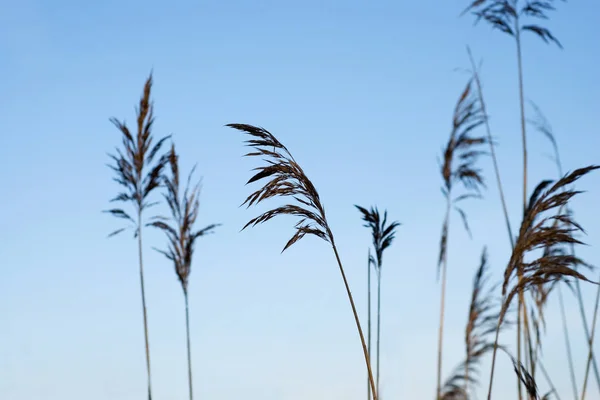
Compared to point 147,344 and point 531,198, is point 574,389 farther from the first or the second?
point 147,344

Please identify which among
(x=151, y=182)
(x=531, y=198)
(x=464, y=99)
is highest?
(x=464, y=99)

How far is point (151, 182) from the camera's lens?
23.7 ft

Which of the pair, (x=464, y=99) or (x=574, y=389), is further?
(x=464, y=99)

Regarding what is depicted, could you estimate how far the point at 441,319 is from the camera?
273 inches

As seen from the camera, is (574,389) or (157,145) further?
(157,145)

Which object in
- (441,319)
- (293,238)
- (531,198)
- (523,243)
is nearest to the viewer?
(293,238)

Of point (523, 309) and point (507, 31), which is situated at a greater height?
point (507, 31)

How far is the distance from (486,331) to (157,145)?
3439 mm

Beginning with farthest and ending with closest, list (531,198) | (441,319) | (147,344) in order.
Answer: (441,319)
(147,344)
(531,198)

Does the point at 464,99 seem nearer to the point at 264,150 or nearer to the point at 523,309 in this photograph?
the point at 523,309

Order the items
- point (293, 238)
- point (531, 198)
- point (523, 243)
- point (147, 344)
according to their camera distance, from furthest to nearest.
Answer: point (147, 344), point (531, 198), point (523, 243), point (293, 238)

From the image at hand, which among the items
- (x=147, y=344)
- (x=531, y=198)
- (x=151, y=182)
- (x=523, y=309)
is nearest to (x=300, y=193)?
(x=531, y=198)

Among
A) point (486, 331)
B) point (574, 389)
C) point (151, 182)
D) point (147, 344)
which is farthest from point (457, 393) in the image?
point (151, 182)

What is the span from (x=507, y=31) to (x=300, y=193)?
4498 millimetres
